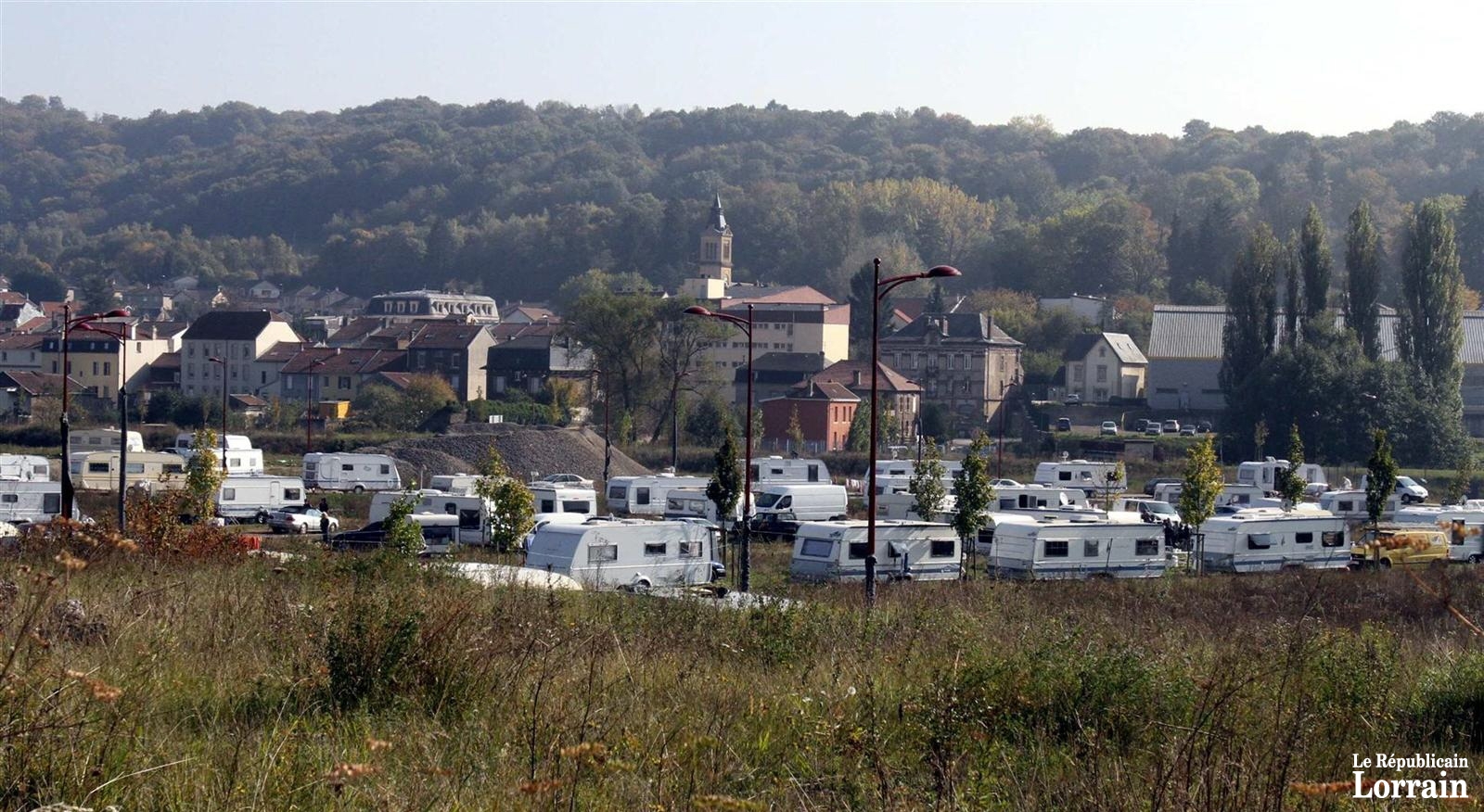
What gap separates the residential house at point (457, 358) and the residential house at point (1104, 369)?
31355 mm

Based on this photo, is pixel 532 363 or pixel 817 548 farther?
pixel 532 363

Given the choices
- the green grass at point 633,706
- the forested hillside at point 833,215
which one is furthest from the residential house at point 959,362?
the green grass at point 633,706

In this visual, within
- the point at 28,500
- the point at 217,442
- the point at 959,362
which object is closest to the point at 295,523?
the point at 28,500

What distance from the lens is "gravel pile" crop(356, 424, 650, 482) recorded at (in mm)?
47344

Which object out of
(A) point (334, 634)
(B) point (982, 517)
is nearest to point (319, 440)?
(B) point (982, 517)

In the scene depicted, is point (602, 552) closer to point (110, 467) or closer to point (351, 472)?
point (351, 472)

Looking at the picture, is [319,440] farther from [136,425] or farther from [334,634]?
[334,634]

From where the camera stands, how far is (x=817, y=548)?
77.9ft

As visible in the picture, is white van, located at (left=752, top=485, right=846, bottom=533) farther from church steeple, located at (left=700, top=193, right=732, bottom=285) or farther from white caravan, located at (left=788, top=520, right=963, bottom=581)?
church steeple, located at (left=700, top=193, right=732, bottom=285)

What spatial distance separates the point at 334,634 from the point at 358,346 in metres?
79.1

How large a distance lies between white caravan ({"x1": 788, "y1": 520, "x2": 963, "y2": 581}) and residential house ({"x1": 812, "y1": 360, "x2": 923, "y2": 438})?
135 feet

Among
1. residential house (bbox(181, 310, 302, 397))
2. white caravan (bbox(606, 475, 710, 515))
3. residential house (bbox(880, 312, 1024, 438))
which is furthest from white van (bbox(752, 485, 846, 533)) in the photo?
residential house (bbox(181, 310, 302, 397))

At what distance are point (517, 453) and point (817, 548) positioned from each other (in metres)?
26.2

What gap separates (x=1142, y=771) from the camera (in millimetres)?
5961
